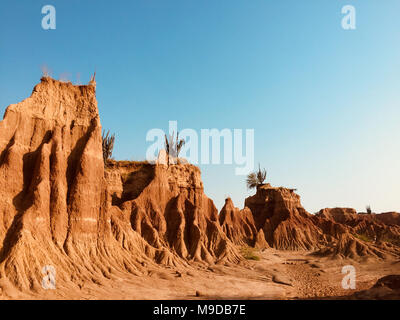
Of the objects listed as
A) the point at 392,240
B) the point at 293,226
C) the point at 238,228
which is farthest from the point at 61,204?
the point at 392,240

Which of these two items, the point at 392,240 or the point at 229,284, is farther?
the point at 392,240

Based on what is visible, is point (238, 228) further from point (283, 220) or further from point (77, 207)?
point (77, 207)

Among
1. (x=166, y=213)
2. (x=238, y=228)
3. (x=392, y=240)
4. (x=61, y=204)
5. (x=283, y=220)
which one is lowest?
(x=392, y=240)

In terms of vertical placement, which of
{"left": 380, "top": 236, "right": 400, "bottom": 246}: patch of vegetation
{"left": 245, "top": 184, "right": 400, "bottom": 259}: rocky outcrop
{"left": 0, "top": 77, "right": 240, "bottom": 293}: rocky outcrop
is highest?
{"left": 0, "top": 77, "right": 240, "bottom": 293}: rocky outcrop

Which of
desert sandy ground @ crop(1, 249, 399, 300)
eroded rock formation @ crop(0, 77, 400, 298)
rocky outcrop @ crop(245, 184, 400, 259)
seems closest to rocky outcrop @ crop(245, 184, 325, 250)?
rocky outcrop @ crop(245, 184, 400, 259)

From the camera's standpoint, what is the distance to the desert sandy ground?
18.9 meters

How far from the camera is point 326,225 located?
66938 mm

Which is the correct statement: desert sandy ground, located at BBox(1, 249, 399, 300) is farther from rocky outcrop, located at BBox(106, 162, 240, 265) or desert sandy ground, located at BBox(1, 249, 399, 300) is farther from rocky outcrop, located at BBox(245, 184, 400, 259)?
rocky outcrop, located at BBox(245, 184, 400, 259)

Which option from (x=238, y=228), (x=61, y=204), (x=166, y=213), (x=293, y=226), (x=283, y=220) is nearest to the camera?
(x=61, y=204)

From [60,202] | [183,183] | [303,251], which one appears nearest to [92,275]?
[60,202]

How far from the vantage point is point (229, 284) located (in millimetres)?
24781

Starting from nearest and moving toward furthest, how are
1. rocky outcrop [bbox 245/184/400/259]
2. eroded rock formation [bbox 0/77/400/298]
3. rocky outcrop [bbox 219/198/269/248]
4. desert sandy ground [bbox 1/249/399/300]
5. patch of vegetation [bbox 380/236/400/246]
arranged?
desert sandy ground [bbox 1/249/399/300], eroded rock formation [bbox 0/77/400/298], rocky outcrop [bbox 219/198/269/248], rocky outcrop [bbox 245/184/400/259], patch of vegetation [bbox 380/236/400/246]
